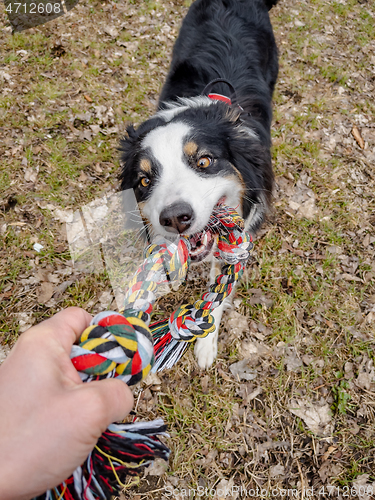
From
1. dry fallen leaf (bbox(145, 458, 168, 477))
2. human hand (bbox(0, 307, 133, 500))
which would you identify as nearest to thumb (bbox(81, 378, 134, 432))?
human hand (bbox(0, 307, 133, 500))

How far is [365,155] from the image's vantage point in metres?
4.02

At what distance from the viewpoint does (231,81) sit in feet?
10.2

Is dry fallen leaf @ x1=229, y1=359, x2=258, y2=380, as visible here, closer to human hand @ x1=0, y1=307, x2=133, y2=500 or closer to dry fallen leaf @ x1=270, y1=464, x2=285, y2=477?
dry fallen leaf @ x1=270, y1=464, x2=285, y2=477

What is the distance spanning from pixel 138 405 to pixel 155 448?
1.47m

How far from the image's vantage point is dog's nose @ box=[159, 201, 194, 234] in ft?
6.22

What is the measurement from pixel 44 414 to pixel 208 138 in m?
2.00

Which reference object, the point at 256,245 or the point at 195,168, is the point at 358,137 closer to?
the point at 256,245

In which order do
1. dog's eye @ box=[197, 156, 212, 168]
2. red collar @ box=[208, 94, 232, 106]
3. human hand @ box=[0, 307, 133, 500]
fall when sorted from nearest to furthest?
human hand @ box=[0, 307, 133, 500], dog's eye @ box=[197, 156, 212, 168], red collar @ box=[208, 94, 232, 106]

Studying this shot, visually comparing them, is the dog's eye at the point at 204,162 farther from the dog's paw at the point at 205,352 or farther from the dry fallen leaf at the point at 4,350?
the dry fallen leaf at the point at 4,350

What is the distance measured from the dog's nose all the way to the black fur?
2.24 feet

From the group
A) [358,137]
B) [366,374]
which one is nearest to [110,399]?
[366,374]

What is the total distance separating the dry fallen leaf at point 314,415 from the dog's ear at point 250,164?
1569 millimetres

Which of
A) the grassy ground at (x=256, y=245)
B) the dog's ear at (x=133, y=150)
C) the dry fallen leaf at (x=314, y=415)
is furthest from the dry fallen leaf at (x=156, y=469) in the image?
the dog's ear at (x=133, y=150)

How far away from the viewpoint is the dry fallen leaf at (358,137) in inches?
162
